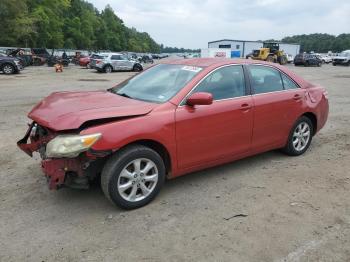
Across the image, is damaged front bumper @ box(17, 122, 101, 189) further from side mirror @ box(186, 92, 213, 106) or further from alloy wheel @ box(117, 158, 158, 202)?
side mirror @ box(186, 92, 213, 106)

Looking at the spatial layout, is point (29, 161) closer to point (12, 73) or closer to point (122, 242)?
point (122, 242)

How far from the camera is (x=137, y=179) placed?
384 centimetres

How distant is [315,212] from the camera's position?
12.7 ft

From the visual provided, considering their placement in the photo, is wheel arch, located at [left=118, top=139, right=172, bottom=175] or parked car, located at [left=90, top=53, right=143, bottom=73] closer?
wheel arch, located at [left=118, top=139, right=172, bottom=175]

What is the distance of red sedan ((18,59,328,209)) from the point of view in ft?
11.9

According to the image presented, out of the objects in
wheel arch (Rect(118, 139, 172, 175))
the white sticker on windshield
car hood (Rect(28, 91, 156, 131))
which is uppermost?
the white sticker on windshield

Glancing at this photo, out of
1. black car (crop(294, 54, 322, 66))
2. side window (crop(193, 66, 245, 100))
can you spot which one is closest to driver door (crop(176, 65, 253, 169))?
side window (crop(193, 66, 245, 100))

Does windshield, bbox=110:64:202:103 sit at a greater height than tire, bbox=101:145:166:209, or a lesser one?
greater

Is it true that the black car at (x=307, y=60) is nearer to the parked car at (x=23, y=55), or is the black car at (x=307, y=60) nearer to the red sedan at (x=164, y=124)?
the parked car at (x=23, y=55)

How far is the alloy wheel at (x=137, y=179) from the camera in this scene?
12.3 ft

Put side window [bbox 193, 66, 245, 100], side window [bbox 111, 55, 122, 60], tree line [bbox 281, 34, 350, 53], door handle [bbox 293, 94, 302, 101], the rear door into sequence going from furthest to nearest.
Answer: tree line [bbox 281, 34, 350, 53]
side window [bbox 111, 55, 122, 60]
door handle [bbox 293, 94, 302, 101]
the rear door
side window [bbox 193, 66, 245, 100]

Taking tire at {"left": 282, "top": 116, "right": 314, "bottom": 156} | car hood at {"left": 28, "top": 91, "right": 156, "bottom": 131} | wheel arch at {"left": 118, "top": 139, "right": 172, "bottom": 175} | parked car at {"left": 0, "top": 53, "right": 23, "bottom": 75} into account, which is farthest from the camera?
parked car at {"left": 0, "top": 53, "right": 23, "bottom": 75}

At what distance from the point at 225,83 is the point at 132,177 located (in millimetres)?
1777

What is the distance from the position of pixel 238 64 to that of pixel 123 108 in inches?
72.0
